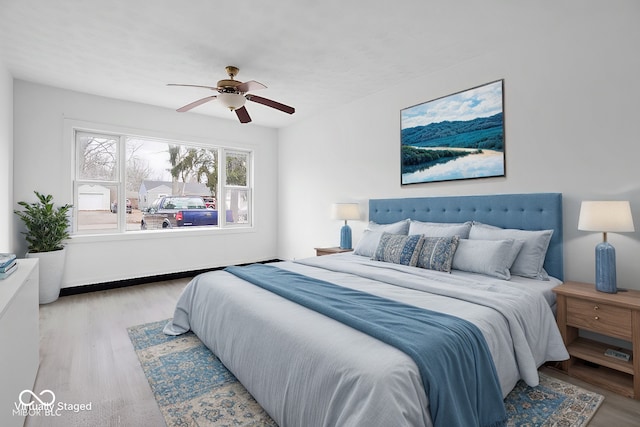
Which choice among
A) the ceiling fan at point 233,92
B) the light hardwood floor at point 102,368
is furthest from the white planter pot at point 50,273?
the ceiling fan at point 233,92

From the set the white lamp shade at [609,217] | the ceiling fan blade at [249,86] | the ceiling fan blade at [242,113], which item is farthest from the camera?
the ceiling fan blade at [242,113]

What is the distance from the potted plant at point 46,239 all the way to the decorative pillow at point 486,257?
4.44 metres

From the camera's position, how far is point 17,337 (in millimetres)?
1663

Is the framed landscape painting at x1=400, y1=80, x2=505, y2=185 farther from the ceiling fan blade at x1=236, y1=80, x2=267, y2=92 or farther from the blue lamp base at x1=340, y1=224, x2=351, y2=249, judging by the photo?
the ceiling fan blade at x1=236, y1=80, x2=267, y2=92

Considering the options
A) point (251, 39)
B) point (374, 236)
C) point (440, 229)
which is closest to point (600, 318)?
point (440, 229)

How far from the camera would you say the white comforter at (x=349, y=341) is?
1.25m

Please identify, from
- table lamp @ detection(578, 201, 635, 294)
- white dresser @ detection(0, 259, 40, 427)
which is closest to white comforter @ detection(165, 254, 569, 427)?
table lamp @ detection(578, 201, 635, 294)

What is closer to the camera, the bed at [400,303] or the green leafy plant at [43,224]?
the bed at [400,303]

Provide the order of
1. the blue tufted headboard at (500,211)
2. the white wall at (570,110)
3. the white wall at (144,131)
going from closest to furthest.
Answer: the white wall at (570,110) → the blue tufted headboard at (500,211) → the white wall at (144,131)

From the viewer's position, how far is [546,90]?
2748mm

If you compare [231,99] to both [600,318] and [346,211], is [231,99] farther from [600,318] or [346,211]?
[600,318]

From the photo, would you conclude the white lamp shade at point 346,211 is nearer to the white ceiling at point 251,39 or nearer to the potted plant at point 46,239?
the white ceiling at point 251,39

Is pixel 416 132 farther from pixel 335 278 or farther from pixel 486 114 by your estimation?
pixel 335 278

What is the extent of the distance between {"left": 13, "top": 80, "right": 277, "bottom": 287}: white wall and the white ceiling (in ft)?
1.23
